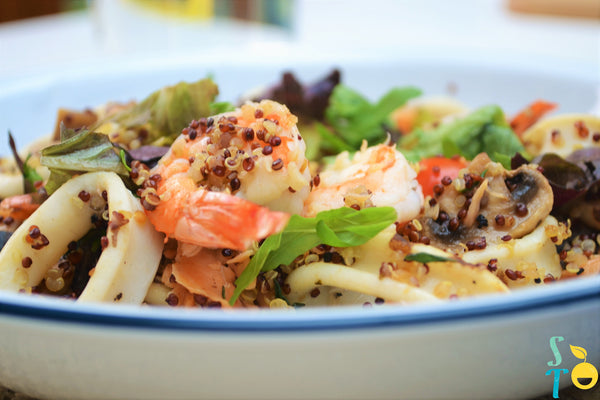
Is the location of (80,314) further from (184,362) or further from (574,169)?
(574,169)

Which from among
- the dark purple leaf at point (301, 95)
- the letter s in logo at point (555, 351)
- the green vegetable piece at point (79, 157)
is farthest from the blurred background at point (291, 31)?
the letter s in logo at point (555, 351)

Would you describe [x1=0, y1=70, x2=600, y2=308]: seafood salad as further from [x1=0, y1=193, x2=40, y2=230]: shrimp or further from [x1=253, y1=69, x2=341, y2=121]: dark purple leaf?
[x1=253, y1=69, x2=341, y2=121]: dark purple leaf

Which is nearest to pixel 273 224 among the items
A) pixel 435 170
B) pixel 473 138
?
pixel 435 170

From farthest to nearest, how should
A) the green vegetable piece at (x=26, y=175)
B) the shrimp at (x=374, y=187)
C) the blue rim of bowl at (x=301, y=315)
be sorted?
the green vegetable piece at (x=26, y=175) < the shrimp at (x=374, y=187) < the blue rim of bowl at (x=301, y=315)

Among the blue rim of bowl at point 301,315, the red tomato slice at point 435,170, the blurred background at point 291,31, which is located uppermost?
the blue rim of bowl at point 301,315

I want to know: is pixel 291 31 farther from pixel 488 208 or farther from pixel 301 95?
pixel 488 208

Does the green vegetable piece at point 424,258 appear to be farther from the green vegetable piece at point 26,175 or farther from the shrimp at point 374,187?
the green vegetable piece at point 26,175
